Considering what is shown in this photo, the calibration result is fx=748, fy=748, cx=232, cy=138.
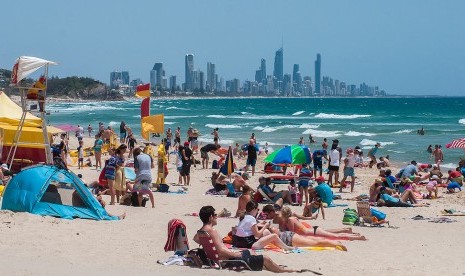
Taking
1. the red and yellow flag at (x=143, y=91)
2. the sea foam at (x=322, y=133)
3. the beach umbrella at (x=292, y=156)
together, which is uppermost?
the red and yellow flag at (x=143, y=91)

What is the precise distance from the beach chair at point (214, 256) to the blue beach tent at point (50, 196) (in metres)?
3.23

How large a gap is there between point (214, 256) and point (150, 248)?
1.30 m

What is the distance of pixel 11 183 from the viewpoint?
11.3m

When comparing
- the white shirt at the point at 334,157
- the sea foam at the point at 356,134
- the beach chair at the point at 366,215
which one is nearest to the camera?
the beach chair at the point at 366,215

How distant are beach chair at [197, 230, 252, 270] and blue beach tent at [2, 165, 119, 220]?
323 centimetres

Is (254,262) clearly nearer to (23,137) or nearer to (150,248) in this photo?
(150,248)

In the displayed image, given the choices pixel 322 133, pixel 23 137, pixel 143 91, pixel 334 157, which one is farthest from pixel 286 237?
pixel 322 133

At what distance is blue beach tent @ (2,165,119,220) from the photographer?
436 inches

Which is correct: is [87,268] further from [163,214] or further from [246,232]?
[163,214]

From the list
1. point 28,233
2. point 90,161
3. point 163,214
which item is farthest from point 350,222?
point 90,161

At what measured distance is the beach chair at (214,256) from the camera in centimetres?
850

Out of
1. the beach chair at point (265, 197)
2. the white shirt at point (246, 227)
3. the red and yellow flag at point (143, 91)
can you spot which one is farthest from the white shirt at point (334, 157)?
the white shirt at point (246, 227)

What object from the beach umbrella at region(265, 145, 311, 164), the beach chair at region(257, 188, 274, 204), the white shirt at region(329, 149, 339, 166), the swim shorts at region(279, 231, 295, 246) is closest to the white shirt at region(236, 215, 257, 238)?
the swim shorts at region(279, 231, 295, 246)

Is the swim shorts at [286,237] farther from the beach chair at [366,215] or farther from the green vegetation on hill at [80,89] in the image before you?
the green vegetation on hill at [80,89]
